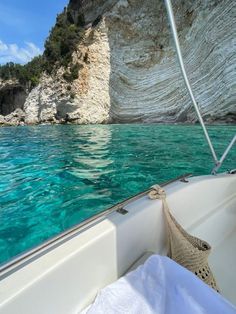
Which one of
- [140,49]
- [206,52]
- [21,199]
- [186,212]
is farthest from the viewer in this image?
[140,49]

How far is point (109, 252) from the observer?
111cm

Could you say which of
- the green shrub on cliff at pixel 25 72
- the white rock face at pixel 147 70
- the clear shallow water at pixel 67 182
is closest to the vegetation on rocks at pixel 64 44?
the white rock face at pixel 147 70

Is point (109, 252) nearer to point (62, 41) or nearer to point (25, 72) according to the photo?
point (62, 41)

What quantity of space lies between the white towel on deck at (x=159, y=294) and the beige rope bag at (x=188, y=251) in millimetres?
187

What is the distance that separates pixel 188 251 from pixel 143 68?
61.1 ft

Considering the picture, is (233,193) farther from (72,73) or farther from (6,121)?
(6,121)

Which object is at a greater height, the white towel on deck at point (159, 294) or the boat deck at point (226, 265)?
the white towel on deck at point (159, 294)

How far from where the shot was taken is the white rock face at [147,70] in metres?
14.6

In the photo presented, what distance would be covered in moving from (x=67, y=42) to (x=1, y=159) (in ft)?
58.9

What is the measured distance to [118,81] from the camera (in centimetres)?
1939

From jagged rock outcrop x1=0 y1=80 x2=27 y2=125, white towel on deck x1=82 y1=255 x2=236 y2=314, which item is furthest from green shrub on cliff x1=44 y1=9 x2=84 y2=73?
white towel on deck x1=82 y1=255 x2=236 y2=314

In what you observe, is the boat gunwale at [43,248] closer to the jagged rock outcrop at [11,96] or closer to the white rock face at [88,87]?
the white rock face at [88,87]

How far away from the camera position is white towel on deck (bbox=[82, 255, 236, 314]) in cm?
86

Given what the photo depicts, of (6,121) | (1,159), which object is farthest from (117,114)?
(1,159)
